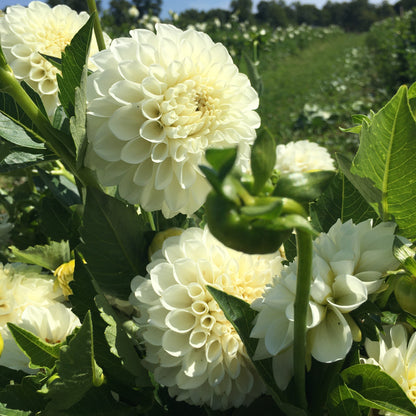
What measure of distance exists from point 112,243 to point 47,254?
0.20 metres

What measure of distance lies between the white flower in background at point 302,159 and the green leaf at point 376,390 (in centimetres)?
69

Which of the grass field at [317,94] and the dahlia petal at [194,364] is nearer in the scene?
the dahlia petal at [194,364]

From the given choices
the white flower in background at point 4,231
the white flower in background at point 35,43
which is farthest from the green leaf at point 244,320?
the white flower in background at point 4,231

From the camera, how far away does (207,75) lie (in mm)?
454

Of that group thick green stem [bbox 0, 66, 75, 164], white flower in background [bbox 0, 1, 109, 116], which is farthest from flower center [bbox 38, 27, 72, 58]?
thick green stem [bbox 0, 66, 75, 164]

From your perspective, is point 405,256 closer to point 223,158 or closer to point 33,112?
→ point 223,158

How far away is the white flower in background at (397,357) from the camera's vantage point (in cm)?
37

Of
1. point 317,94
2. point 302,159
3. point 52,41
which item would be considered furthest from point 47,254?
point 317,94

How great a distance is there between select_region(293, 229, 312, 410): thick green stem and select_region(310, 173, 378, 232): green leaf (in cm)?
16

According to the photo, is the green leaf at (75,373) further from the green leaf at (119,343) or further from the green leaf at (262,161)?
the green leaf at (262,161)

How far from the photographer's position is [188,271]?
0.44m

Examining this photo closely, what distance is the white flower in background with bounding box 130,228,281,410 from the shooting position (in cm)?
42

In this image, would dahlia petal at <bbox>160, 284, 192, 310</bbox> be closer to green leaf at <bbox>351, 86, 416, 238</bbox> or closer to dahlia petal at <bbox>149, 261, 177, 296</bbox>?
dahlia petal at <bbox>149, 261, 177, 296</bbox>

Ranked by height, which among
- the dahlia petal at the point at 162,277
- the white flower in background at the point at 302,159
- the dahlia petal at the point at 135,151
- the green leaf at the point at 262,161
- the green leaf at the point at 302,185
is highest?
the green leaf at the point at 262,161
